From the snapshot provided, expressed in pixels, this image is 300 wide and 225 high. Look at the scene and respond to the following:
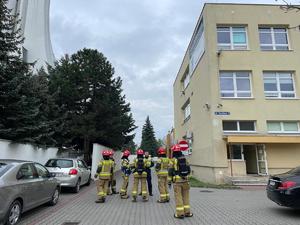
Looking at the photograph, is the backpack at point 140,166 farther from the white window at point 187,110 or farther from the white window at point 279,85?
the white window at point 187,110

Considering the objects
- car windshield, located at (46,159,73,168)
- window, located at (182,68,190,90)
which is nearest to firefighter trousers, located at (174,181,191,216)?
car windshield, located at (46,159,73,168)

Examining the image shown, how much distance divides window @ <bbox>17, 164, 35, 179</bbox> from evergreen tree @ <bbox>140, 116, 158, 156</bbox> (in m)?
60.0

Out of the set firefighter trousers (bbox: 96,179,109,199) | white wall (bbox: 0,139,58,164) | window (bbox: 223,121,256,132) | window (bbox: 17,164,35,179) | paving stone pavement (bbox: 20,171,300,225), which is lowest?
paving stone pavement (bbox: 20,171,300,225)

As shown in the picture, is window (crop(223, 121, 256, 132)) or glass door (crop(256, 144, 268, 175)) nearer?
glass door (crop(256, 144, 268, 175))

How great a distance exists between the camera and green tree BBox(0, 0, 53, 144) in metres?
13.2

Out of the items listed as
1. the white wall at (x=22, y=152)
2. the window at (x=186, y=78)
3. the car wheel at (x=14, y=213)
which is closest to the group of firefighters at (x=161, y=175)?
the car wheel at (x=14, y=213)

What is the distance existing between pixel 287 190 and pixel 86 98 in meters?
18.9

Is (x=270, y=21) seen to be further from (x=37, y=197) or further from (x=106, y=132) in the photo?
(x=37, y=197)

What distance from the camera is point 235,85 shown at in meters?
18.8

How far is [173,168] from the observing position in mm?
8242

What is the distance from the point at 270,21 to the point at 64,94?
644 inches

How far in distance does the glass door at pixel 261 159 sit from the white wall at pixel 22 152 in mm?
13196

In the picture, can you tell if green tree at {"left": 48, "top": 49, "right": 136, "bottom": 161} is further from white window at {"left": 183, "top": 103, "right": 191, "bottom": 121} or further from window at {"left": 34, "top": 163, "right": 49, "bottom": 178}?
window at {"left": 34, "top": 163, "right": 49, "bottom": 178}

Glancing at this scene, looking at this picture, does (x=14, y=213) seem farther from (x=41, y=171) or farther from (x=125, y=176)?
(x=125, y=176)
